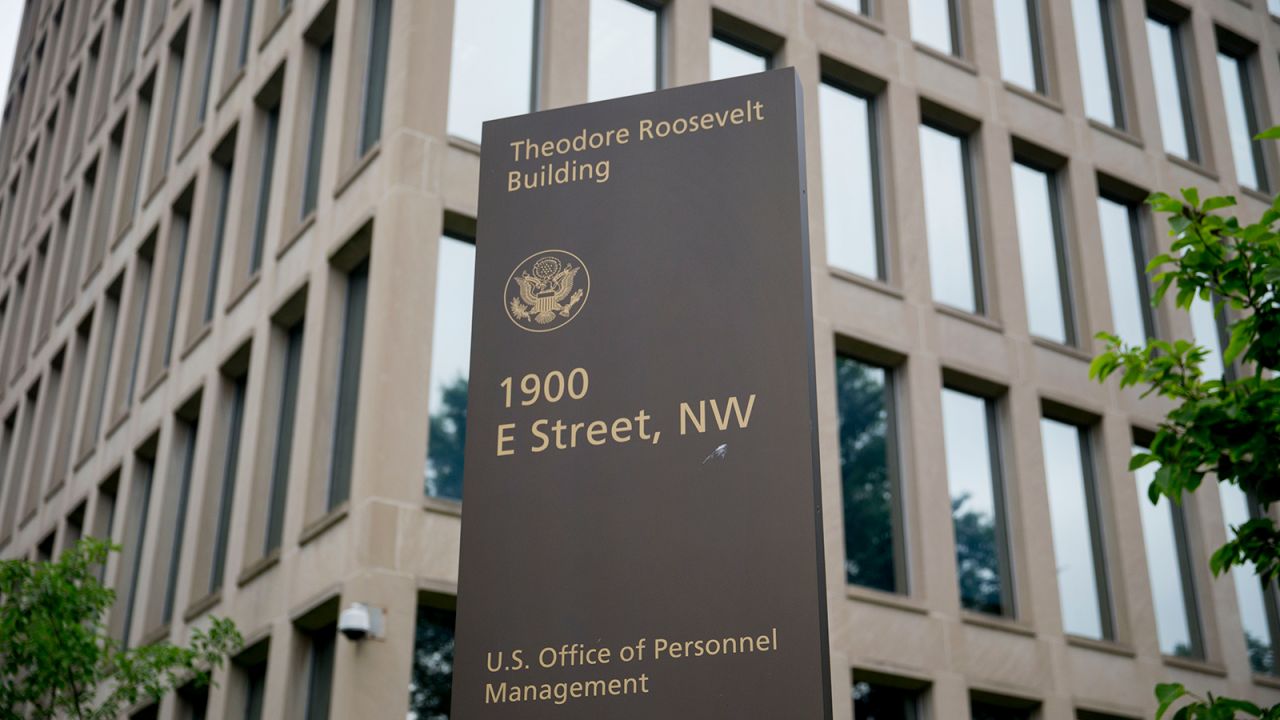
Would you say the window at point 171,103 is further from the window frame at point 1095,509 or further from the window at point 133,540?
the window frame at point 1095,509

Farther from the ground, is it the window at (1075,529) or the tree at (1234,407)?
the window at (1075,529)

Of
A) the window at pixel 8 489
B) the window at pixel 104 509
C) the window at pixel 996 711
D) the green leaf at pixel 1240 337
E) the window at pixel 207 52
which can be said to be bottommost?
the window at pixel 996 711

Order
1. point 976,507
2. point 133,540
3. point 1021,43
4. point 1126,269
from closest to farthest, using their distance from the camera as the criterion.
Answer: point 976,507
point 133,540
point 1126,269
point 1021,43

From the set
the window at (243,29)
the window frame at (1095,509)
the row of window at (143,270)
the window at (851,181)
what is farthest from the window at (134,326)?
the window frame at (1095,509)

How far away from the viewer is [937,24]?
992 inches

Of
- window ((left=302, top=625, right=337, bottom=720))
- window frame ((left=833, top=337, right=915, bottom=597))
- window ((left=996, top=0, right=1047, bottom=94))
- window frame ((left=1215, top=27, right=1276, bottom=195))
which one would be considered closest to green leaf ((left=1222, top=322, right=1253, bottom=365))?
window frame ((left=833, top=337, right=915, bottom=597))

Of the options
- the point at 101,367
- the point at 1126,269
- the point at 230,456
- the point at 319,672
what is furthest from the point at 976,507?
the point at 101,367

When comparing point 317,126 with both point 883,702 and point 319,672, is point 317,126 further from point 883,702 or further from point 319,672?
point 883,702

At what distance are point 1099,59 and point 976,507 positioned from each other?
975 cm

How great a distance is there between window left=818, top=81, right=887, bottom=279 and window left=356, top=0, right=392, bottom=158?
253 inches

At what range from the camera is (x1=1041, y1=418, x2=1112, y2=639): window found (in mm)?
22359

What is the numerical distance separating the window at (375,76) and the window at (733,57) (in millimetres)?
4650

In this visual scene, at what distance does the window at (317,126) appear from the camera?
858 inches

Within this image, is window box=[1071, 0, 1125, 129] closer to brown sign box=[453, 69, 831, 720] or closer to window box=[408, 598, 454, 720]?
window box=[408, 598, 454, 720]
